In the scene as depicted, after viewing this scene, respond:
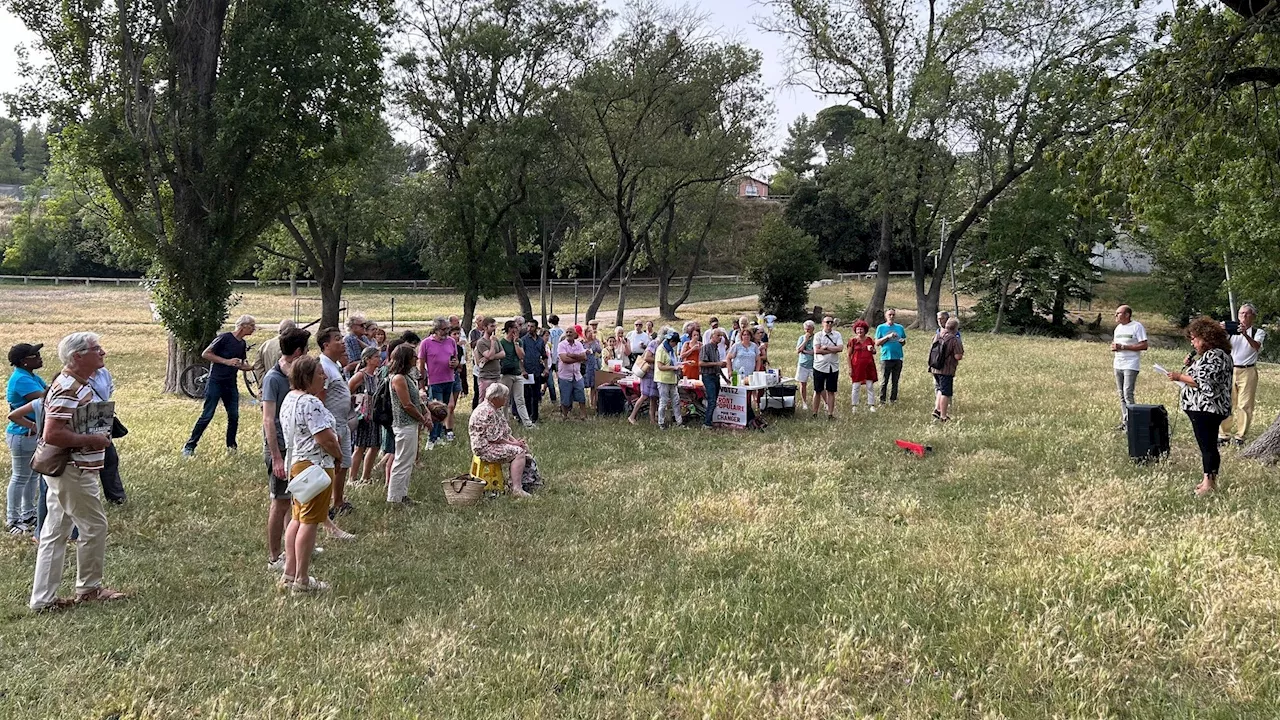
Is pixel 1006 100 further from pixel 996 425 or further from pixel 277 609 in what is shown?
pixel 277 609

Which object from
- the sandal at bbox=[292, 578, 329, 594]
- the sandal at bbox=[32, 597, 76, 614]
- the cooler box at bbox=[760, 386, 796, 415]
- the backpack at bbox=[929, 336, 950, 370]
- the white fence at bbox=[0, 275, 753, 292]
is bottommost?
the sandal at bbox=[32, 597, 76, 614]

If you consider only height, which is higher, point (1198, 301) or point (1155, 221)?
point (1155, 221)

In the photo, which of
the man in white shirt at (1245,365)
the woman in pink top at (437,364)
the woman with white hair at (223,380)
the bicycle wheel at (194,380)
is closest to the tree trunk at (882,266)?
the man in white shirt at (1245,365)

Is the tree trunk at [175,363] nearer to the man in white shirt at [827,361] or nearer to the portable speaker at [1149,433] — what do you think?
the man in white shirt at [827,361]

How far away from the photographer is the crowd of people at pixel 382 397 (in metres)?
5.06

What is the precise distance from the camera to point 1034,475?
27.5 feet

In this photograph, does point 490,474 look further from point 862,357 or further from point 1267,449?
point 1267,449

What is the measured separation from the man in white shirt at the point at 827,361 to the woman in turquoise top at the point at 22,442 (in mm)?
9418

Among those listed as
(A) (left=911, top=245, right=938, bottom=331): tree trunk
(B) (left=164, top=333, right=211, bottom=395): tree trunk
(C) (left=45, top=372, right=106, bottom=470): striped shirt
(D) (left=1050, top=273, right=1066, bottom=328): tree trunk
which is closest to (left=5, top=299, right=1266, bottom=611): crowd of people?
(C) (left=45, top=372, right=106, bottom=470): striped shirt

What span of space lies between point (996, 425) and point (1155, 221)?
2037cm

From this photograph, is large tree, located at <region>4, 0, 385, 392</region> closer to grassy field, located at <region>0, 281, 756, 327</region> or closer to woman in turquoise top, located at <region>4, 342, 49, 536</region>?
woman in turquoise top, located at <region>4, 342, 49, 536</region>

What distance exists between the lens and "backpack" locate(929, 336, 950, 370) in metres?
11.5

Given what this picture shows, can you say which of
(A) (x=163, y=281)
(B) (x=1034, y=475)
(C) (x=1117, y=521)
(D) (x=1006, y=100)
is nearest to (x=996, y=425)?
(B) (x=1034, y=475)

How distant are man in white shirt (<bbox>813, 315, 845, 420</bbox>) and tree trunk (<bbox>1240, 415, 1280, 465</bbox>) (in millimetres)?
4943
